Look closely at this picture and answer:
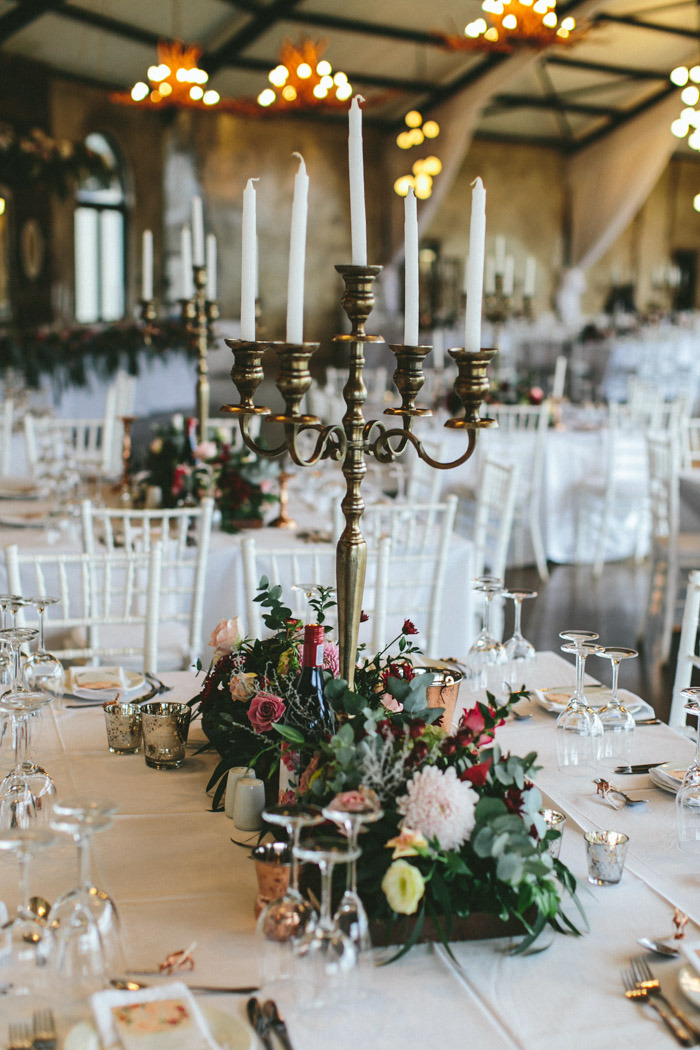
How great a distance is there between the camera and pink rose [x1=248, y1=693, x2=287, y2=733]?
64.2 inches

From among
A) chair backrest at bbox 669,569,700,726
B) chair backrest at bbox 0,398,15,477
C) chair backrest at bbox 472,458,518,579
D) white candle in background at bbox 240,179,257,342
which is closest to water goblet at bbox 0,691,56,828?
white candle in background at bbox 240,179,257,342

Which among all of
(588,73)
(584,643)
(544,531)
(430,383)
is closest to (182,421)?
(584,643)

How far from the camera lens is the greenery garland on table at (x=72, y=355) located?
888 cm

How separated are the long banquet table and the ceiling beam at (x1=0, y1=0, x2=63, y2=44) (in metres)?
10.6

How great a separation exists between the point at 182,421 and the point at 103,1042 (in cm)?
376

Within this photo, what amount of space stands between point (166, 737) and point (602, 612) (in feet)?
15.0

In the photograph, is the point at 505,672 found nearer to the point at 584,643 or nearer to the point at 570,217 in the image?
the point at 584,643

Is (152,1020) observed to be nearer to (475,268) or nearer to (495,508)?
(475,268)

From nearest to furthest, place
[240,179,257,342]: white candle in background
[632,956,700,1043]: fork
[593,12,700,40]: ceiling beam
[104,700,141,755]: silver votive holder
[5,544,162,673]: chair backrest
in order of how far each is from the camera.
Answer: [632,956,700,1043]: fork < [240,179,257,342]: white candle in background < [104,700,141,755]: silver votive holder < [5,544,162,673]: chair backrest < [593,12,700,40]: ceiling beam

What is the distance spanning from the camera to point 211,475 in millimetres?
4234

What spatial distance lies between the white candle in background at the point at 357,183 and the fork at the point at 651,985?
0.97 metres

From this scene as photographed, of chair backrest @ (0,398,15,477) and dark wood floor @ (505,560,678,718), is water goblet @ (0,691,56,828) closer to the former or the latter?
dark wood floor @ (505,560,678,718)

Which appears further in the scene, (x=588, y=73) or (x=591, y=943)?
(x=588, y=73)

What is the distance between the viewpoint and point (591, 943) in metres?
1.40
